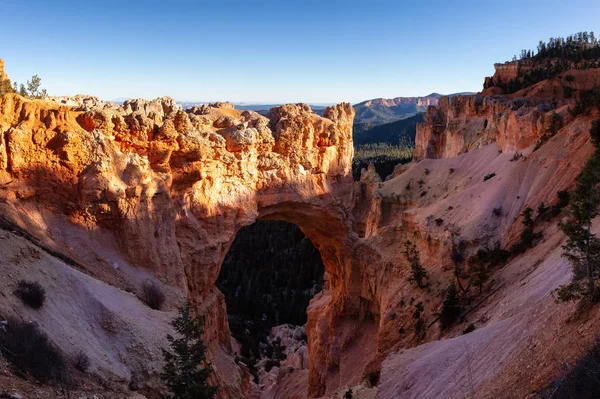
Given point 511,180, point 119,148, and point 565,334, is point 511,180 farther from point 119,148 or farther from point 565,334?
point 119,148

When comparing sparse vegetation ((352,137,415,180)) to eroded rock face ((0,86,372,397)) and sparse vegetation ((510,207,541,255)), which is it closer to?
eroded rock face ((0,86,372,397))

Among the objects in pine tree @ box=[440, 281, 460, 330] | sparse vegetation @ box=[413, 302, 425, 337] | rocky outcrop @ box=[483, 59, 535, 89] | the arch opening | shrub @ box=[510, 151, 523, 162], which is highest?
rocky outcrop @ box=[483, 59, 535, 89]

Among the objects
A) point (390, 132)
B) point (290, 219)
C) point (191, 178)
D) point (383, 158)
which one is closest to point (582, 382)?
point (191, 178)

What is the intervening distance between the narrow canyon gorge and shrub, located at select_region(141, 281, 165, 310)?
560 millimetres

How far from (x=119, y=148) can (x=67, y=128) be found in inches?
85.6

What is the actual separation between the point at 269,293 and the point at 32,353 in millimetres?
38443

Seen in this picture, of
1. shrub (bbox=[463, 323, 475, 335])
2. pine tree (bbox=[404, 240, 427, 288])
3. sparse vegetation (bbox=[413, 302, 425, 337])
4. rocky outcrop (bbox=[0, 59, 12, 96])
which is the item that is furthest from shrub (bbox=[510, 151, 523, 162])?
rocky outcrop (bbox=[0, 59, 12, 96])

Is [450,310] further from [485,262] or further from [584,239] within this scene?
[584,239]

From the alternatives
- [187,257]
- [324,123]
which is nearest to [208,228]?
[187,257]

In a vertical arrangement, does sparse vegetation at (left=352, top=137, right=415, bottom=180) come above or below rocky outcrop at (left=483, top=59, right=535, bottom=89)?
below

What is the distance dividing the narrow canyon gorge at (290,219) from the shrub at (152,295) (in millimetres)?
560

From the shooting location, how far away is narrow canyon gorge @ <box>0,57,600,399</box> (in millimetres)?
10070

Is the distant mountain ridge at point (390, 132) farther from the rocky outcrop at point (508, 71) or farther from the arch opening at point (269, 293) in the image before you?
the arch opening at point (269, 293)

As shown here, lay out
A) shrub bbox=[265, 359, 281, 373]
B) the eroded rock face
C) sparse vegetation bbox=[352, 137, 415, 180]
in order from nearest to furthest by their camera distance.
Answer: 1. the eroded rock face
2. shrub bbox=[265, 359, 281, 373]
3. sparse vegetation bbox=[352, 137, 415, 180]
